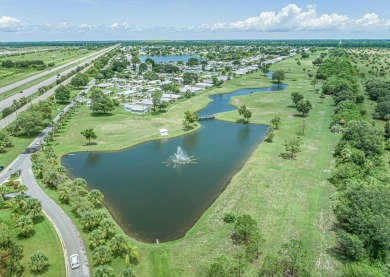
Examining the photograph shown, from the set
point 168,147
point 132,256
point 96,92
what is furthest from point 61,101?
point 132,256

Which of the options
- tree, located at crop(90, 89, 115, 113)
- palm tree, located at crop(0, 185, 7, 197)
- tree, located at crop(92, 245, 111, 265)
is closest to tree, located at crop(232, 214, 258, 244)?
tree, located at crop(92, 245, 111, 265)

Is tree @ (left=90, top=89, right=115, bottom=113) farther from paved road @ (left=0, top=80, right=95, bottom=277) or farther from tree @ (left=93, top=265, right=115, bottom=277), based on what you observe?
tree @ (left=93, top=265, right=115, bottom=277)

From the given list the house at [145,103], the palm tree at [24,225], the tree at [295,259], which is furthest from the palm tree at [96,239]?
the house at [145,103]

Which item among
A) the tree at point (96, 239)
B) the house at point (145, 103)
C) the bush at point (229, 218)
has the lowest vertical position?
the bush at point (229, 218)

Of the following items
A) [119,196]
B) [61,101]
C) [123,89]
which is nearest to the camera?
[119,196]

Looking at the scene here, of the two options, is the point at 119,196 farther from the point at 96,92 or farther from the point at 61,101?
the point at 61,101

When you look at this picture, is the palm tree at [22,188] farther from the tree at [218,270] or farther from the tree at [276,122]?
the tree at [276,122]
